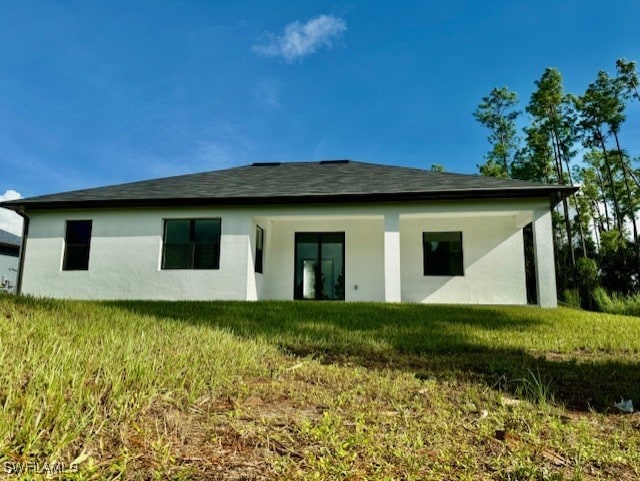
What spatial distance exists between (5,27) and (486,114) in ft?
87.6

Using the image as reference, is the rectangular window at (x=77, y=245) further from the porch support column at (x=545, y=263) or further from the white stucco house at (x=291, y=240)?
the porch support column at (x=545, y=263)

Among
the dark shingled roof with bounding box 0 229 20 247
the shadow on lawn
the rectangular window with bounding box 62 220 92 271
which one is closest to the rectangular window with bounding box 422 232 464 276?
the shadow on lawn

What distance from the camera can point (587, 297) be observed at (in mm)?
19172

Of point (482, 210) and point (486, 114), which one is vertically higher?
point (486, 114)

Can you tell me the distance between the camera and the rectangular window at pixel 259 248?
Result: 12.6 meters

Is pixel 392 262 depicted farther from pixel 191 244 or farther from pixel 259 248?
pixel 191 244

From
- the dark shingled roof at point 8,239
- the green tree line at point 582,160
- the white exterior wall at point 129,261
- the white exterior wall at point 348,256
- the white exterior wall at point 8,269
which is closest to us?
the white exterior wall at point 129,261

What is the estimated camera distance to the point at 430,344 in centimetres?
530

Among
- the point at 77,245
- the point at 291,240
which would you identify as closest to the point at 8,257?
the point at 77,245

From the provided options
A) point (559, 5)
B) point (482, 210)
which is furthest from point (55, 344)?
point (559, 5)

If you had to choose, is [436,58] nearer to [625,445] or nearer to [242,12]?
[242,12]

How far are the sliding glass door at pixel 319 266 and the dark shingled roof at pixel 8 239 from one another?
85.5ft

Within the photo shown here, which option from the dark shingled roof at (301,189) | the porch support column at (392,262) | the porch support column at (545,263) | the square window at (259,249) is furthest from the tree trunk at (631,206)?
the square window at (259,249)

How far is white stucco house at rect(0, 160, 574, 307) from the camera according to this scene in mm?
11297
